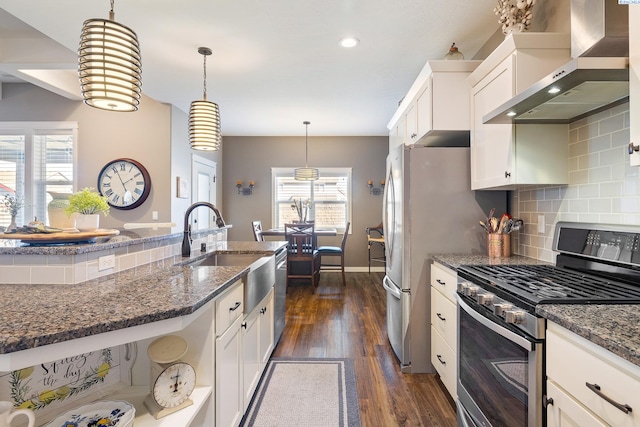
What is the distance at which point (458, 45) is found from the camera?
A: 9.41 ft

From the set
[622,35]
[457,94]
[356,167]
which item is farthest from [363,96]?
[622,35]

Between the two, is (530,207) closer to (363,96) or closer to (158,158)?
(363,96)

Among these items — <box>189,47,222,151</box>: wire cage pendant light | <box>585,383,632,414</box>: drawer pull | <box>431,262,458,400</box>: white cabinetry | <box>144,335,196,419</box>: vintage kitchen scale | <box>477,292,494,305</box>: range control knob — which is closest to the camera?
<box>585,383,632,414</box>: drawer pull

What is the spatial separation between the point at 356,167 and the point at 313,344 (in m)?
4.08

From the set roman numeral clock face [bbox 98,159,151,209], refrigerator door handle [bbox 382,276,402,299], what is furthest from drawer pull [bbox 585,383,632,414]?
roman numeral clock face [bbox 98,159,151,209]

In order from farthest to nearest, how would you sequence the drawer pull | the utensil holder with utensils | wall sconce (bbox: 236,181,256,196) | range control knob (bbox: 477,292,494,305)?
1. wall sconce (bbox: 236,181,256,196)
2. the utensil holder with utensils
3. range control knob (bbox: 477,292,494,305)
4. the drawer pull

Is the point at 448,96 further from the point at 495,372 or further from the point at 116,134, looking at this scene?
the point at 116,134

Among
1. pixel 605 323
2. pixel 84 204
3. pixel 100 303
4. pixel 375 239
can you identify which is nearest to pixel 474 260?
pixel 605 323

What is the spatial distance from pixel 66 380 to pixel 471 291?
168 centimetres

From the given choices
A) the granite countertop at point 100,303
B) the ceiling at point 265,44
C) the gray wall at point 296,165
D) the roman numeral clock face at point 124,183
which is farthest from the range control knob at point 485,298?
the gray wall at point 296,165

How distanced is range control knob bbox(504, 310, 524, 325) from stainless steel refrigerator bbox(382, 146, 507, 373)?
3.82ft

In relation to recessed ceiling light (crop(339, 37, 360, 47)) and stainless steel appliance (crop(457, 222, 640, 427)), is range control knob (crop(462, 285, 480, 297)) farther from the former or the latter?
recessed ceiling light (crop(339, 37, 360, 47))

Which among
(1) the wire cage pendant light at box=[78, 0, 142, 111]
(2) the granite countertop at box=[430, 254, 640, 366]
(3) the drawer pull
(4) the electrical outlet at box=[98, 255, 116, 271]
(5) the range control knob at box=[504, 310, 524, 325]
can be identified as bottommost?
(3) the drawer pull

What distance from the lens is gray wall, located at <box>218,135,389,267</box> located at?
6410mm
